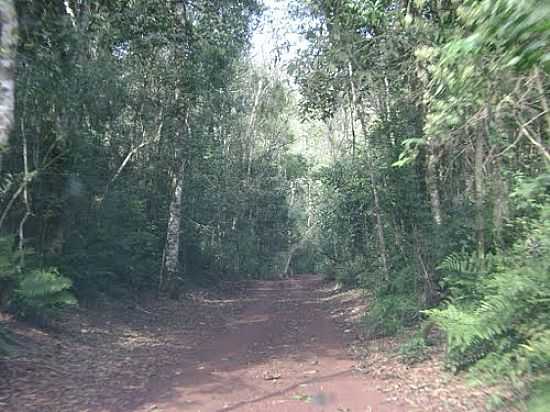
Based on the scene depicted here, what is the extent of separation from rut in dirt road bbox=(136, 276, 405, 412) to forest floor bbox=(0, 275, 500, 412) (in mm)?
18

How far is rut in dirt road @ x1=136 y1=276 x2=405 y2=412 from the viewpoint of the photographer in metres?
7.45

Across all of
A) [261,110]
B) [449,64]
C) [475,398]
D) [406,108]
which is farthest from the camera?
[261,110]

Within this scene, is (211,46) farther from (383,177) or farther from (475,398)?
(475,398)

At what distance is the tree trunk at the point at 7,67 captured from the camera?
22.3 ft

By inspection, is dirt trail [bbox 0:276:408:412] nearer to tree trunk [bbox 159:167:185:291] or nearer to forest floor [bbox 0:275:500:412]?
forest floor [bbox 0:275:500:412]

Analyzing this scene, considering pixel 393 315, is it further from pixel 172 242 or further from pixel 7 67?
pixel 172 242

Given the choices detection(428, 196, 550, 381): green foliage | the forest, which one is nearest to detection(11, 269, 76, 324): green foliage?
the forest

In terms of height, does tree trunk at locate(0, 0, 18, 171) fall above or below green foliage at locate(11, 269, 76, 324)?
above

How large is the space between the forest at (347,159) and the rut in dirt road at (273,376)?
4.79 ft

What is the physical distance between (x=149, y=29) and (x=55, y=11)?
390 cm

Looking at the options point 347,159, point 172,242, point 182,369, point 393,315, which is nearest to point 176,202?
point 172,242

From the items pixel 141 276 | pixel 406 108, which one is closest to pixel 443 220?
pixel 406 108

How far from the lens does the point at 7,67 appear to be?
23.2ft

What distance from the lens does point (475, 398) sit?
24.1 ft
